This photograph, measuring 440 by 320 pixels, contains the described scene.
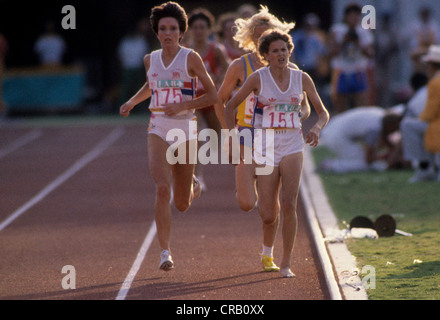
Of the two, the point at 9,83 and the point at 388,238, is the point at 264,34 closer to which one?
the point at 388,238

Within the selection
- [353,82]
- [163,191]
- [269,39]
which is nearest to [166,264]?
[163,191]

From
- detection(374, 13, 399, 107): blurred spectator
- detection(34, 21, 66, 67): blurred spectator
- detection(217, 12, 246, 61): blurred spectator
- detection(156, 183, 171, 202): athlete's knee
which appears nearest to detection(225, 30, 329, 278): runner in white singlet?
detection(156, 183, 171, 202): athlete's knee

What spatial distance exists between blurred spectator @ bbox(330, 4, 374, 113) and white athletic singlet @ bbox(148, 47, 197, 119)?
8.59m

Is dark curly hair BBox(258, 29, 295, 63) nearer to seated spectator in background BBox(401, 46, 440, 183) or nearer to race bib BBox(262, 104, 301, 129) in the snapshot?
race bib BBox(262, 104, 301, 129)

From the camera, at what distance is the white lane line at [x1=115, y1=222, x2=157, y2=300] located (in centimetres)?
755

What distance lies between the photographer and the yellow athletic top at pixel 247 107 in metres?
8.03

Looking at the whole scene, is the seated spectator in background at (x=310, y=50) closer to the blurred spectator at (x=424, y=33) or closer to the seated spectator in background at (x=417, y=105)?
the blurred spectator at (x=424, y=33)

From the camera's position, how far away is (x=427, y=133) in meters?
13.4

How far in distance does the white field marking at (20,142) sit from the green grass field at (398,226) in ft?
24.6

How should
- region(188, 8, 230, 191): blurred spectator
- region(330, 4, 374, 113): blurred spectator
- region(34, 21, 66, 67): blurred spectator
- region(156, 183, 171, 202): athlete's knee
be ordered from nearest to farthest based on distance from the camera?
region(156, 183, 171, 202): athlete's knee, region(188, 8, 230, 191): blurred spectator, region(330, 4, 374, 113): blurred spectator, region(34, 21, 66, 67): blurred spectator

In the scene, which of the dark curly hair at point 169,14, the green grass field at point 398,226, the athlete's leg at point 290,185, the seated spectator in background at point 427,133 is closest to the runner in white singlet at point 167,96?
the dark curly hair at point 169,14

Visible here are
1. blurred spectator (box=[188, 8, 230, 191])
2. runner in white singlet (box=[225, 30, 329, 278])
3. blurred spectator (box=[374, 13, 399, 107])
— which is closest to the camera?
runner in white singlet (box=[225, 30, 329, 278])

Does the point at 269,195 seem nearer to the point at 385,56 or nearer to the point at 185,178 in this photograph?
the point at 185,178

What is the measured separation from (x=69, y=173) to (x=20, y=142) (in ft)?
18.2
